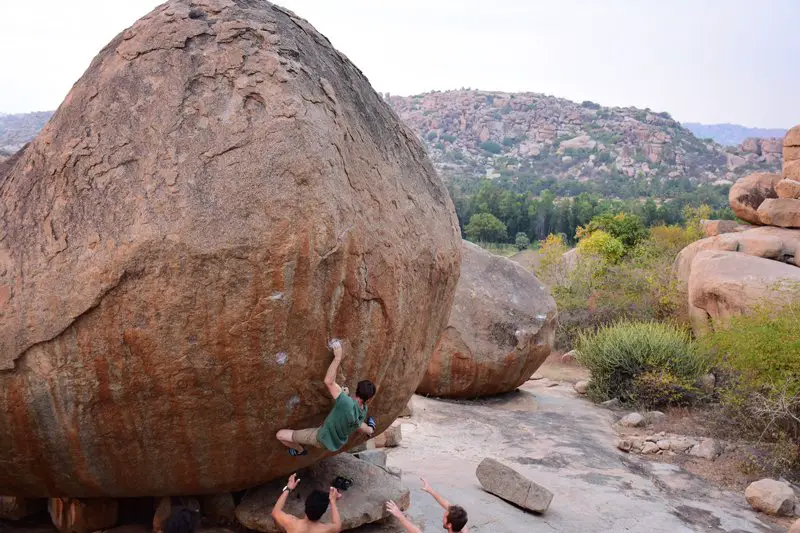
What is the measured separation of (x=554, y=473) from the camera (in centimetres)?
750

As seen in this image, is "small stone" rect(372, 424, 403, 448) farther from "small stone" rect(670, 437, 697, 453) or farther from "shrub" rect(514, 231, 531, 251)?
"shrub" rect(514, 231, 531, 251)

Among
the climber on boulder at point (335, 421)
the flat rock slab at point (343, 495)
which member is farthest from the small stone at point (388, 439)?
the climber on boulder at point (335, 421)

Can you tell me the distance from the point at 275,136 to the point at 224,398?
4.13 feet

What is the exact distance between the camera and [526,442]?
28.3 feet

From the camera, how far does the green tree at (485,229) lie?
36.7 metres

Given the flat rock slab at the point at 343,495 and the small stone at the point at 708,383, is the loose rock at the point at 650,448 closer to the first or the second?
the small stone at the point at 708,383

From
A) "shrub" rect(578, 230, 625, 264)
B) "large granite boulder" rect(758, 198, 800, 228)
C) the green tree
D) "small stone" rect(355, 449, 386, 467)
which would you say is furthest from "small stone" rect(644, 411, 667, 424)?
the green tree

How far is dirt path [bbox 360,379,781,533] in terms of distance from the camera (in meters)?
5.64

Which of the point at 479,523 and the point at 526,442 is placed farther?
the point at 526,442

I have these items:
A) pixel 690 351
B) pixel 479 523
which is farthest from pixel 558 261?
pixel 479 523

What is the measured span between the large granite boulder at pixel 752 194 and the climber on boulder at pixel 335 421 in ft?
47.0

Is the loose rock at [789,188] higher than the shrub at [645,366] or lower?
higher

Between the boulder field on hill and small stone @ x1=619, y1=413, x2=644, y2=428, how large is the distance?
2170mm

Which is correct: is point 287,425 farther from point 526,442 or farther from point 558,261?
point 558,261
